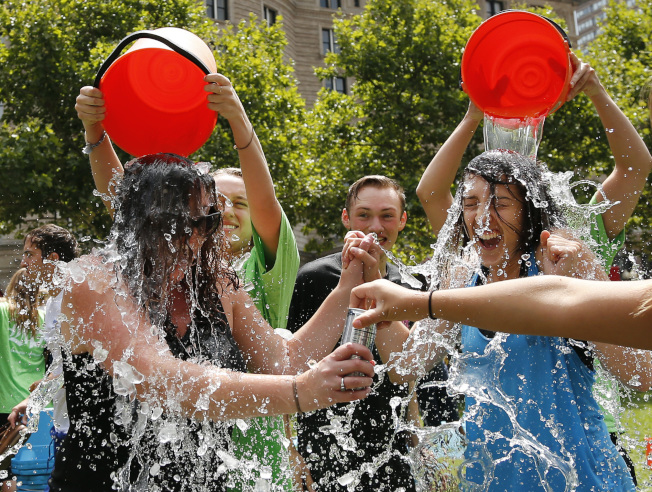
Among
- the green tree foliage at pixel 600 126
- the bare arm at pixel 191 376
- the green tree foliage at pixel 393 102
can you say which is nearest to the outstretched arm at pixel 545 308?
the bare arm at pixel 191 376

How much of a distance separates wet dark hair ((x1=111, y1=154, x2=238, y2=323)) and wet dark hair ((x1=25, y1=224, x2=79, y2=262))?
2710 millimetres

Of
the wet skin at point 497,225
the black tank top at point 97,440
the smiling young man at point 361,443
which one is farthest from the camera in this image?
the smiling young man at point 361,443

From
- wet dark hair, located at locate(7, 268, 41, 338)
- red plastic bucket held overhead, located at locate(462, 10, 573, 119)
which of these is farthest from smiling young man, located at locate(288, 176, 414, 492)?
wet dark hair, located at locate(7, 268, 41, 338)

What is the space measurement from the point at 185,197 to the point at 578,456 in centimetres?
140

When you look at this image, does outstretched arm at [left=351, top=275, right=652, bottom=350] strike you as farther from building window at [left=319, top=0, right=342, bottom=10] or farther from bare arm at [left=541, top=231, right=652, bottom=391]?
building window at [left=319, top=0, right=342, bottom=10]

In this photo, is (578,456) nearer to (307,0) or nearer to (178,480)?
(178,480)

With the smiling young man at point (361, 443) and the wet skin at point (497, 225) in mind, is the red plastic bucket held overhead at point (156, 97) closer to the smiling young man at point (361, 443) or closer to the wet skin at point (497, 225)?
the smiling young man at point (361, 443)

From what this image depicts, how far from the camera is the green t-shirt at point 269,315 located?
2.13m

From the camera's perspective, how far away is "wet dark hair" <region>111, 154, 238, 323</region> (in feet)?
6.43

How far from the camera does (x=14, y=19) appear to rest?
14.0 metres

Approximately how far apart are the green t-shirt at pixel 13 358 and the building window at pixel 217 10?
24008mm

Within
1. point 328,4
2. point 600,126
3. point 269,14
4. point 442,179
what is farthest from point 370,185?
point 328,4

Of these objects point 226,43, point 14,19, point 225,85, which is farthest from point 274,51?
point 225,85

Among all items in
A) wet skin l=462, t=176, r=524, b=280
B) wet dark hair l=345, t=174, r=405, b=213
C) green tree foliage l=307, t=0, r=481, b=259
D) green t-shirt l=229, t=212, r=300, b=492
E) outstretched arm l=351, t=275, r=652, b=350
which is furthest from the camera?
green tree foliage l=307, t=0, r=481, b=259
